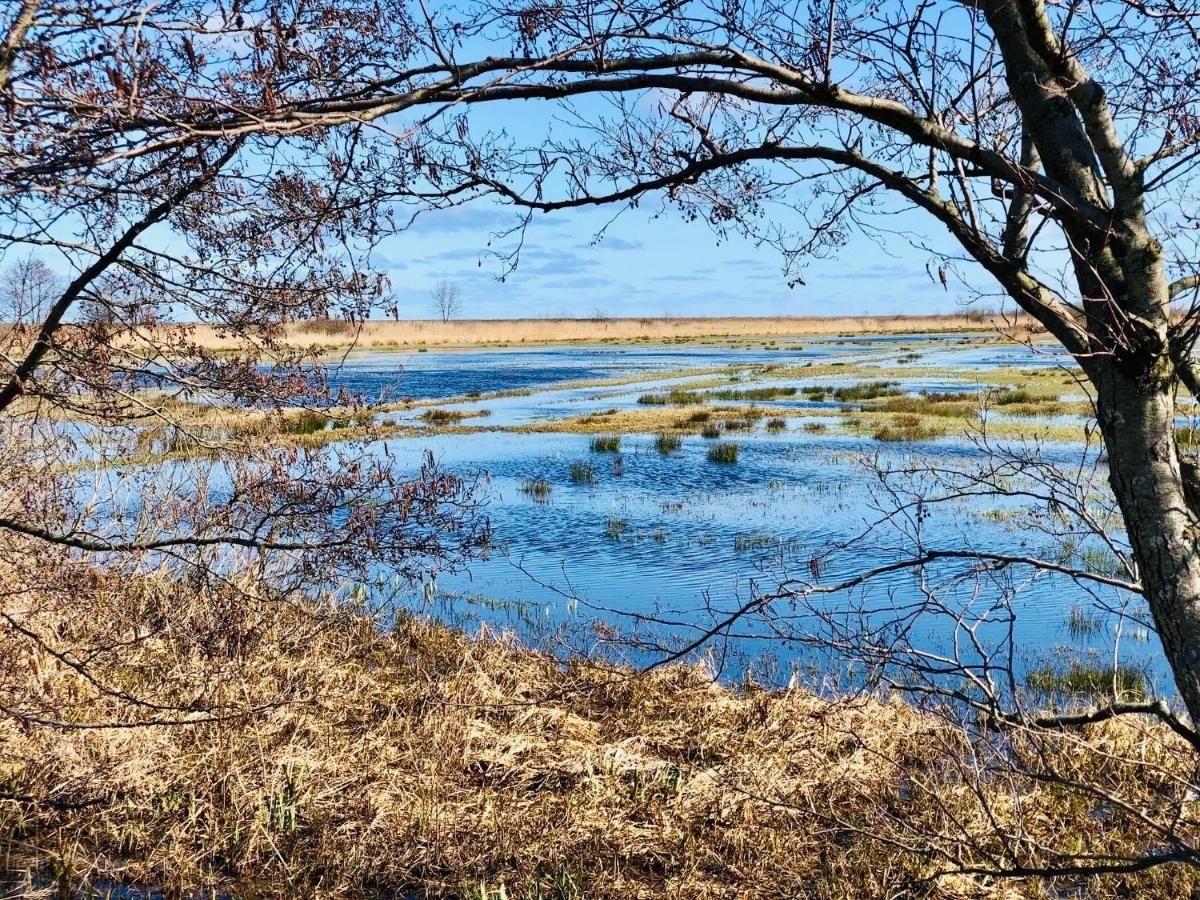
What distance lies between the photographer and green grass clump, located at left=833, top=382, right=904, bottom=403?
35.5 metres

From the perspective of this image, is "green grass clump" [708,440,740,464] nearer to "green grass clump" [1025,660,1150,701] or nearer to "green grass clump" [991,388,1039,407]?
"green grass clump" [991,388,1039,407]

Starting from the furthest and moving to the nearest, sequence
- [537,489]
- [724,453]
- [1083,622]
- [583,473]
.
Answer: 1. [724,453]
2. [583,473]
3. [537,489]
4. [1083,622]

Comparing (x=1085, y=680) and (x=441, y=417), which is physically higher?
(x=441, y=417)

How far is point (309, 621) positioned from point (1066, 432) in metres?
20.4

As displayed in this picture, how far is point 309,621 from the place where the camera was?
31.6 ft

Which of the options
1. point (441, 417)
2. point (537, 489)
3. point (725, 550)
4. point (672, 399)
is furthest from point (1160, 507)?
point (672, 399)

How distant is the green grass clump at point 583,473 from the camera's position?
2009cm

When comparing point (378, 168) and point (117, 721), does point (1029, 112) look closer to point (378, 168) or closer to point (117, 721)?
point (378, 168)

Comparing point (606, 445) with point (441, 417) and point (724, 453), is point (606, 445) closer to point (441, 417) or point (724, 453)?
point (724, 453)

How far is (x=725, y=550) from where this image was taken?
46.4 feet

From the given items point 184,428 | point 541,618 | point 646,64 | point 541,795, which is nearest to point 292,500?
point 184,428

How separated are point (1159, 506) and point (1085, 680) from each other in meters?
6.23

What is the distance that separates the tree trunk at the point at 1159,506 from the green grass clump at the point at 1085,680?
5524 mm

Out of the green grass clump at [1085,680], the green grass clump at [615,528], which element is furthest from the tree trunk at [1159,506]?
the green grass clump at [615,528]
